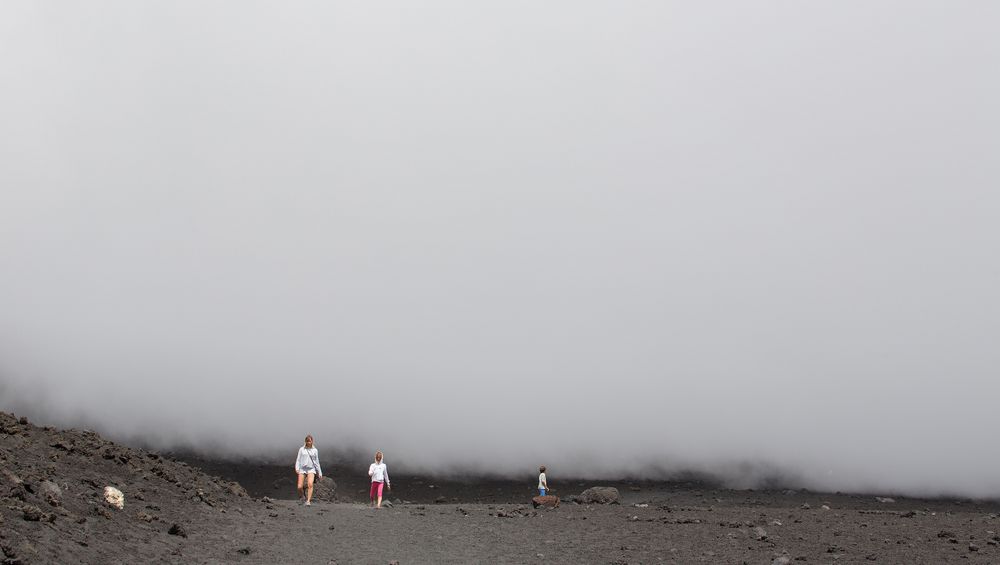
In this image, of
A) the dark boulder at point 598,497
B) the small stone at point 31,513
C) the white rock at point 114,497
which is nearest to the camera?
the small stone at point 31,513

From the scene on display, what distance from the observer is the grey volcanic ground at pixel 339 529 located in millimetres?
15992

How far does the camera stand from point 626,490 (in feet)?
252

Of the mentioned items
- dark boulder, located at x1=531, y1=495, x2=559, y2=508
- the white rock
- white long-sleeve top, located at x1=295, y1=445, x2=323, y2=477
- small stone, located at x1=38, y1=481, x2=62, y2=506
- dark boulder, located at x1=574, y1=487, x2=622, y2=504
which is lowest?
dark boulder, located at x1=574, y1=487, x2=622, y2=504

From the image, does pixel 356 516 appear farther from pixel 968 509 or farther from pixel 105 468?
pixel 968 509

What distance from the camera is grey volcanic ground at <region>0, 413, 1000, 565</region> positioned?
1599cm

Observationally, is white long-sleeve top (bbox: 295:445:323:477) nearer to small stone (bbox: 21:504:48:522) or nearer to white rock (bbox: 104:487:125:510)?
white rock (bbox: 104:487:125:510)

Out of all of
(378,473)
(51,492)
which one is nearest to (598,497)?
(378,473)

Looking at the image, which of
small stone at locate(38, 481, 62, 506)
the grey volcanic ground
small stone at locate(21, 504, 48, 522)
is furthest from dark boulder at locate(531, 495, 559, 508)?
small stone at locate(21, 504, 48, 522)

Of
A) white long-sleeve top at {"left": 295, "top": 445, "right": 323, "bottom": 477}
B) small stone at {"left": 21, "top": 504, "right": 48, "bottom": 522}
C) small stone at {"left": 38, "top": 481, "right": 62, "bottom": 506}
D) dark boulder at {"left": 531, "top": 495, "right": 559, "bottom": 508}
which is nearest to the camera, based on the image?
small stone at {"left": 21, "top": 504, "right": 48, "bottom": 522}

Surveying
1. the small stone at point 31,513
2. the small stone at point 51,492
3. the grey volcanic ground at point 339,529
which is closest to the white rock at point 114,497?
the grey volcanic ground at point 339,529

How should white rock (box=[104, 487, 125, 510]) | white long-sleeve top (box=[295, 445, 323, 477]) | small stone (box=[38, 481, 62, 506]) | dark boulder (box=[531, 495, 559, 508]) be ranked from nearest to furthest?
small stone (box=[38, 481, 62, 506]), white rock (box=[104, 487, 125, 510]), white long-sleeve top (box=[295, 445, 323, 477]), dark boulder (box=[531, 495, 559, 508])

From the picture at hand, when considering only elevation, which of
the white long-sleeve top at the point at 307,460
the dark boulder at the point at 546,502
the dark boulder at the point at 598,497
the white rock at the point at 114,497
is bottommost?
the dark boulder at the point at 598,497

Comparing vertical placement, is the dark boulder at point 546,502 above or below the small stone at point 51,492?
below

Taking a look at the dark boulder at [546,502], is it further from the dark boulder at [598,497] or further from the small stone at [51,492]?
the small stone at [51,492]
